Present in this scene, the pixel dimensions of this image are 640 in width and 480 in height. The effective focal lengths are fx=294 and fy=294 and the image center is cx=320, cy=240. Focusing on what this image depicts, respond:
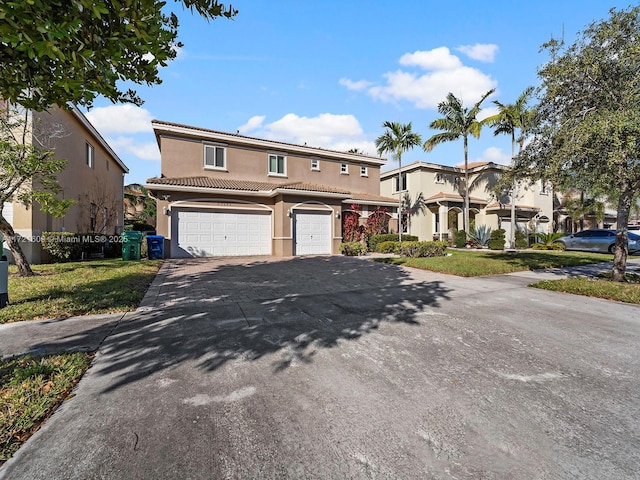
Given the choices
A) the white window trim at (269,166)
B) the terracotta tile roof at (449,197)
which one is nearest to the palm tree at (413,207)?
the terracotta tile roof at (449,197)

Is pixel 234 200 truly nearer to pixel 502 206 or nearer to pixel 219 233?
pixel 219 233

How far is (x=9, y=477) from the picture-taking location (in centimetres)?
188

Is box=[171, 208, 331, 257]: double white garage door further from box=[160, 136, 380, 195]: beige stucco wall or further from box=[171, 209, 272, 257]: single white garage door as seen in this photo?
box=[160, 136, 380, 195]: beige stucco wall

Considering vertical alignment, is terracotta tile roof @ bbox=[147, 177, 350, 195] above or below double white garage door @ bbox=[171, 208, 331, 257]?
above

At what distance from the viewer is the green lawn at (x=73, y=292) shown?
536 cm

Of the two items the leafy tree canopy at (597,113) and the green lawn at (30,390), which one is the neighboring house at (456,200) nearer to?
the leafy tree canopy at (597,113)

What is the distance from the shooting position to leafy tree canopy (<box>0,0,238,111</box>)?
2.58 meters

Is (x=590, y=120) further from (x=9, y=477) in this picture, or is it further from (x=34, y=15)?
(x=9, y=477)

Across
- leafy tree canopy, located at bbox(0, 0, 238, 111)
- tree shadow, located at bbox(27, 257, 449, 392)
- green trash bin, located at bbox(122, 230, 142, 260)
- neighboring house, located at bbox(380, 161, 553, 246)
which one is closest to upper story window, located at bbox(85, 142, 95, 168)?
green trash bin, located at bbox(122, 230, 142, 260)

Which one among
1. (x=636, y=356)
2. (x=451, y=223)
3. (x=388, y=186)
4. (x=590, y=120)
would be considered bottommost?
(x=636, y=356)

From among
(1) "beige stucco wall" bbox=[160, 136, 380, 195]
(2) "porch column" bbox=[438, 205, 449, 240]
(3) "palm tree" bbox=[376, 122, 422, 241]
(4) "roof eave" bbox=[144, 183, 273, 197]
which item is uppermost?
(3) "palm tree" bbox=[376, 122, 422, 241]

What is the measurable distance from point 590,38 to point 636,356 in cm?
850

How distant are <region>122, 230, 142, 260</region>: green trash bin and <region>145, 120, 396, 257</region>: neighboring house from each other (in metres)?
1.12

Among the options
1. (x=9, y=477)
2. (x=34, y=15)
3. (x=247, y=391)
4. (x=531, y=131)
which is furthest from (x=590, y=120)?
(x=9, y=477)
